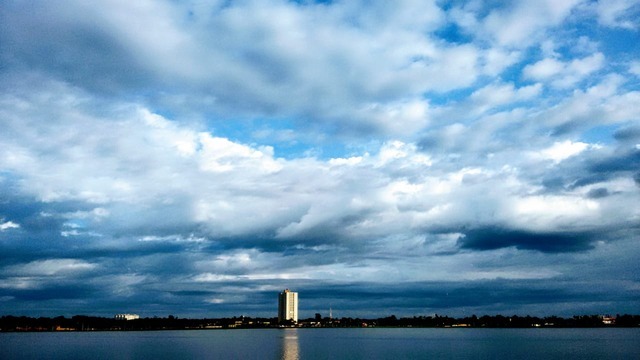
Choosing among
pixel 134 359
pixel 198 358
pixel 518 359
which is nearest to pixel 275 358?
pixel 198 358

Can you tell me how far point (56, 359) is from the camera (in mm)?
130250

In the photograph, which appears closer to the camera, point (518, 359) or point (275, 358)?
point (518, 359)

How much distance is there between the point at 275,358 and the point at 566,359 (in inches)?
2600

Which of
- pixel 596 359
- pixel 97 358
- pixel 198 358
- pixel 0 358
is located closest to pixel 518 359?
pixel 596 359

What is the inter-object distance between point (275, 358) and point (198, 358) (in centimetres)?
1917

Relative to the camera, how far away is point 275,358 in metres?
132

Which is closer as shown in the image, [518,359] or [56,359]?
[518,359]

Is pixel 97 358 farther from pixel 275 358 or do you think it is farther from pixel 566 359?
pixel 566 359

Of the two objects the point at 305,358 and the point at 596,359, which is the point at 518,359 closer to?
the point at 596,359

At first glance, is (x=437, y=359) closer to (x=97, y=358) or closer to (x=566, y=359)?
(x=566, y=359)

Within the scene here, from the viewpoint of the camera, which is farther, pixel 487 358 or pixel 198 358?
pixel 198 358

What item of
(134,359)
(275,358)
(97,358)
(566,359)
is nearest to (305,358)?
(275,358)

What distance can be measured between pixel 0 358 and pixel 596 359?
454 feet

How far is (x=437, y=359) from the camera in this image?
124062 millimetres
